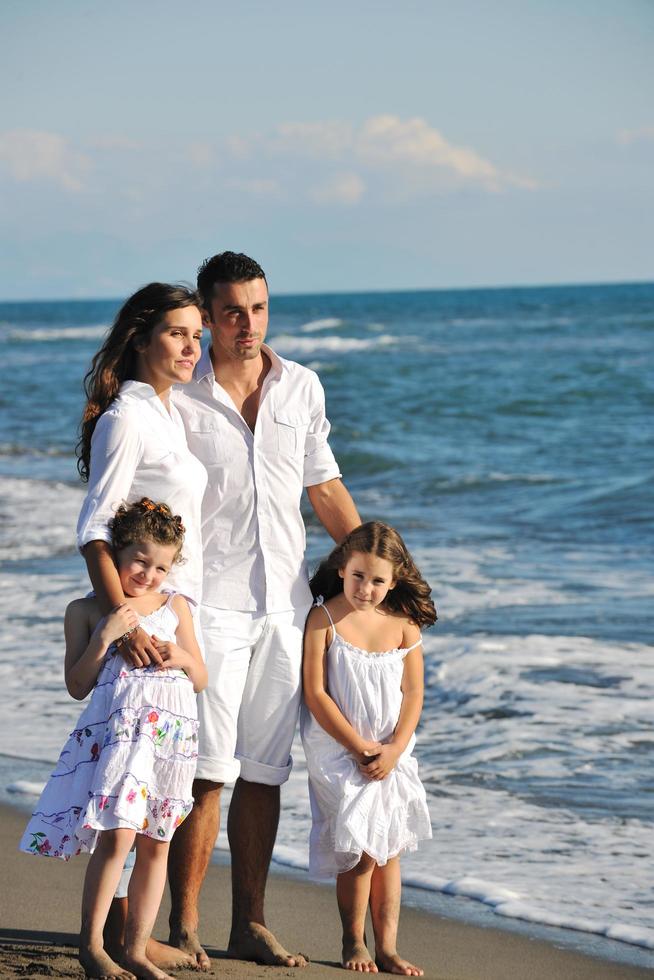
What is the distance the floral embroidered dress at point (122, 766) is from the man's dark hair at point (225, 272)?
99 cm

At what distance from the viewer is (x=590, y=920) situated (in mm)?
3859

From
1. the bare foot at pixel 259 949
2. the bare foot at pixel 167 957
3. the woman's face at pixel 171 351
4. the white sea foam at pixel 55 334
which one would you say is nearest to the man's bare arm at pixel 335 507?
the woman's face at pixel 171 351

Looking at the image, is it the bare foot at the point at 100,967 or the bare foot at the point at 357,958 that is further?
the bare foot at the point at 357,958

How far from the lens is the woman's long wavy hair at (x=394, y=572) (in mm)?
3430

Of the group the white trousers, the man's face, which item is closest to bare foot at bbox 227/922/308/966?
the white trousers

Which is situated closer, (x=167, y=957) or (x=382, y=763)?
(x=167, y=957)

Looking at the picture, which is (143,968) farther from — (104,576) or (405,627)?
(405,627)

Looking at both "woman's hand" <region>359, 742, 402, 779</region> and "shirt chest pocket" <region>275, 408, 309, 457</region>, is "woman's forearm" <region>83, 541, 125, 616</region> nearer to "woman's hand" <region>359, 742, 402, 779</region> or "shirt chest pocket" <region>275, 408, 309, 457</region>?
"shirt chest pocket" <region>275, 408, 309, 457</region>

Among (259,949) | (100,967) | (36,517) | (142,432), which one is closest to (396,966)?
(259,949)

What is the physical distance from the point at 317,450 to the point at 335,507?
0.18 m

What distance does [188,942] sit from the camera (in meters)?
3.30

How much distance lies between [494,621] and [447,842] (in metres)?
3.26

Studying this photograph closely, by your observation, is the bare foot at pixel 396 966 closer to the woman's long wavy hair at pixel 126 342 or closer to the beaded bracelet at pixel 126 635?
the beaded bracelet at pixel 126 635

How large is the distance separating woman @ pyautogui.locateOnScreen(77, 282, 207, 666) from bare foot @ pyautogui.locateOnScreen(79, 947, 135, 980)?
0.67 meters
